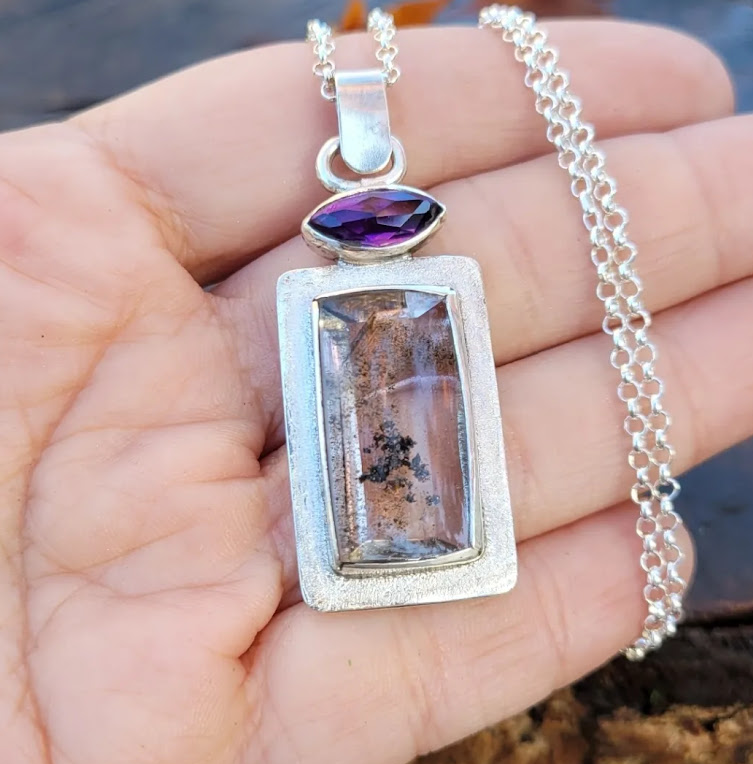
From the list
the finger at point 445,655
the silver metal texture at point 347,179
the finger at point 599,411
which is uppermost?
the silver metal texture at point 347,179

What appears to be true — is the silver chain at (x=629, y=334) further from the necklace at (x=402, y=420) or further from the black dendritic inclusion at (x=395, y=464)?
the black dendritic inclusion at (x=395, y=464)

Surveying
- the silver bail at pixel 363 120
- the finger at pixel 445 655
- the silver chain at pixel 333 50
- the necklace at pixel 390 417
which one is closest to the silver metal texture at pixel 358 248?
the necklace at pixel 390 417

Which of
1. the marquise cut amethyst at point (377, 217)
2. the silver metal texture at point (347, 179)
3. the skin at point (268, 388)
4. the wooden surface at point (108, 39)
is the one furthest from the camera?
the wooden surface at point (108, 39)

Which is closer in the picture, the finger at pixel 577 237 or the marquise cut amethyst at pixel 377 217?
the marquise cut amethyst at pixel 377 217

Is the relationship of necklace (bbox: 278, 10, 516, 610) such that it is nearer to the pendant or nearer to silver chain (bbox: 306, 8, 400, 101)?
the pendant

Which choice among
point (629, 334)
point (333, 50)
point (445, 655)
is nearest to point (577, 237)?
point (629, 334)

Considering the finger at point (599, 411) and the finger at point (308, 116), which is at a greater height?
the finger at point (308, 116)

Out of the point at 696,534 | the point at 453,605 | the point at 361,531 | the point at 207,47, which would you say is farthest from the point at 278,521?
the point at 207,47
